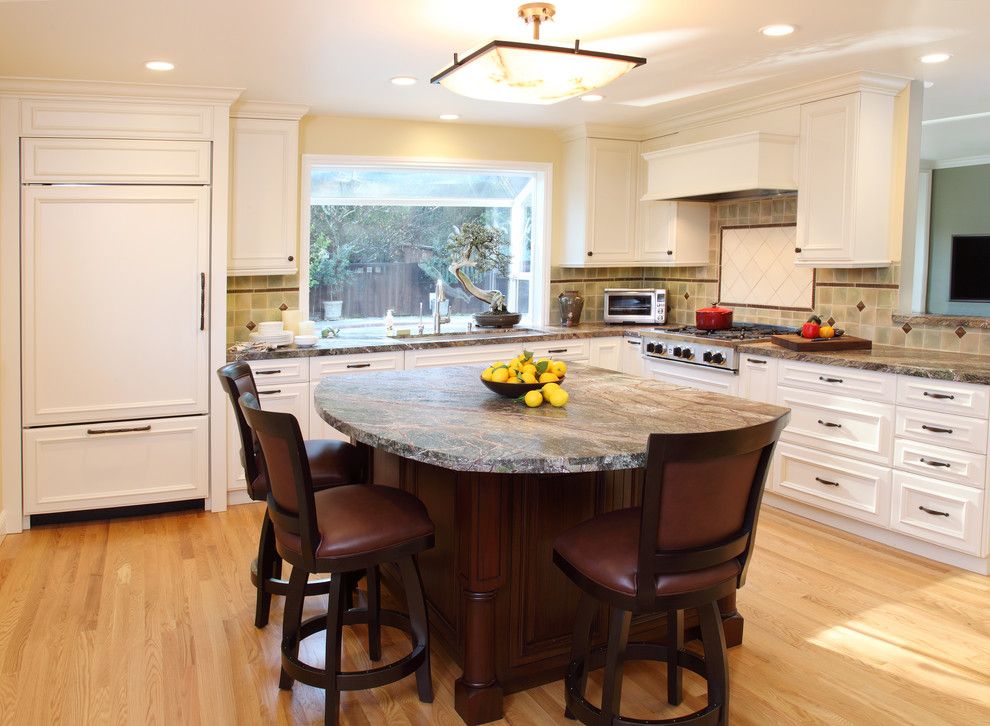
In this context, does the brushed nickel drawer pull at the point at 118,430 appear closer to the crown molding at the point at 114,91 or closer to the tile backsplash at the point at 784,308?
the crown molding at the point at 114,91

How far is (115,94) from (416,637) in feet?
10.9

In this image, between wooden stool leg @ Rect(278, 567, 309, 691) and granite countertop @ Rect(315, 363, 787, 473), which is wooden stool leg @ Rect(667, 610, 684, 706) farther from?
wooden stool leg @ Rect(278, 567, 309, 691)

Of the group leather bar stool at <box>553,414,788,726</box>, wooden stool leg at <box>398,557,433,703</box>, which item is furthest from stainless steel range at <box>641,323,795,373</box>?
wooden stool leg at <box>398,557,433,703</box>

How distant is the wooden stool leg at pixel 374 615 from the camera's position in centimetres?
288

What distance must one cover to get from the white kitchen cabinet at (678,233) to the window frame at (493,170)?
2.39ft

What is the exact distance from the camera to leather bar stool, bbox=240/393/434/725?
7.62ft

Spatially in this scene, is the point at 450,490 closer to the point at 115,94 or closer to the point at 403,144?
the point at 115,94

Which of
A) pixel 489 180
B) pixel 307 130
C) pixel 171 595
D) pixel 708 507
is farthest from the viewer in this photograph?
pixel 489 180

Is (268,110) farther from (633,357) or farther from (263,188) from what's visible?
(633,357)

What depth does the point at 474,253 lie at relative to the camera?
614cm

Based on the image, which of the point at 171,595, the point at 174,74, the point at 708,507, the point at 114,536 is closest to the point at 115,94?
the point at 174,74

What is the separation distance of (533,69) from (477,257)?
323cm

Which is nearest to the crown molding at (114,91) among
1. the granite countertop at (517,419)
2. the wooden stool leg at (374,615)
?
the granite countertop at (517,419)

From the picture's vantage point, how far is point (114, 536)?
428 centimetres
